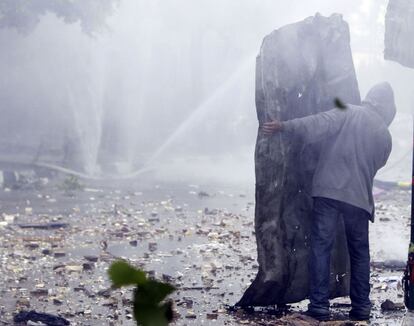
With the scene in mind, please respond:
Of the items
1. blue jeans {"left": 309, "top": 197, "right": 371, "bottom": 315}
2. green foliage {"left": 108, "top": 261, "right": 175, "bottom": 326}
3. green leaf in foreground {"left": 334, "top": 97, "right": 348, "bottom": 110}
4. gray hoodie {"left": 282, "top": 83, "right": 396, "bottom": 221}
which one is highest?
green leaf in foreground {"left": 334, "top": 97, "right": 348, "bottom": 110}

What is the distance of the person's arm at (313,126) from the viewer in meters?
→ 5.00

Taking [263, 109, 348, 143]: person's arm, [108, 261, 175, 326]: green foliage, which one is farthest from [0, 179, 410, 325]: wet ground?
[108, 261, 175, 326]: green foliage

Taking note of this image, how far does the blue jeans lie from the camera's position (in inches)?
204

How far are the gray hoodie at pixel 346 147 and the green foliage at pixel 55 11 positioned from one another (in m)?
10.8

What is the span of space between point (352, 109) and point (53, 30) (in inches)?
603

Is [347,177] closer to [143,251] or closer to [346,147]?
[346,147]

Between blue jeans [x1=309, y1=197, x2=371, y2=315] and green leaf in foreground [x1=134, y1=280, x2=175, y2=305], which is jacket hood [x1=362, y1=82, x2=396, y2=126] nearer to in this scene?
blue jeans [x1=309, y1=197, x2=371, y2=315]

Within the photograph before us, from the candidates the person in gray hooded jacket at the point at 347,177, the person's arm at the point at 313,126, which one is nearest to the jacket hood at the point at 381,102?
the person in gray hooded jacket at the point at 347,177

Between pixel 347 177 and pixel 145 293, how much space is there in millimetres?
4678

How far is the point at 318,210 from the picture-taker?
5203mm

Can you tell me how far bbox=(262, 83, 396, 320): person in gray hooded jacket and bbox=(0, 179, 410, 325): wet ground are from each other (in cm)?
30

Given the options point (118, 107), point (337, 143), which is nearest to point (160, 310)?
point (337, 143)

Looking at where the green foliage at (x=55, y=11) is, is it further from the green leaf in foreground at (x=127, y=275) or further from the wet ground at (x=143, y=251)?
the green leaf in foreground at (x=127, y=275)

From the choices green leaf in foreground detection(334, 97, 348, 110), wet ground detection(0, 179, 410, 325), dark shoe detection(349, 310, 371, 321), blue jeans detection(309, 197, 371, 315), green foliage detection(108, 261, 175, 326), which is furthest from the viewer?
wet ground detection(0, 179, 410, 325)
